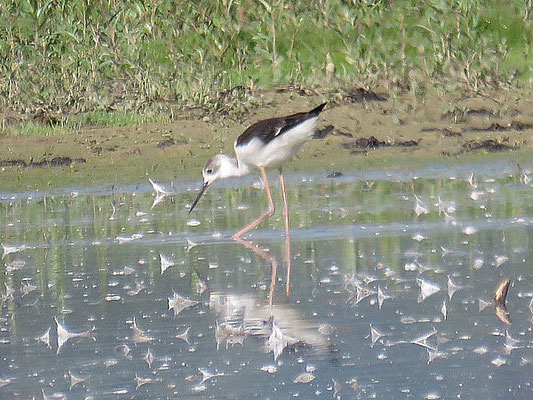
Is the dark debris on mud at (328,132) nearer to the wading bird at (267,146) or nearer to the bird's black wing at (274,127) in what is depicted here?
the wading bird at (267,146)

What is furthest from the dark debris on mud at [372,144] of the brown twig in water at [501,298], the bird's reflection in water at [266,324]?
the brown twig in water at [501,298]

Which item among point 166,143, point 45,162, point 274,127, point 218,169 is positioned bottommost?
point 45,162

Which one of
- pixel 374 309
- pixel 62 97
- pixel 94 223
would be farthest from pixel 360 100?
pixel 374 309

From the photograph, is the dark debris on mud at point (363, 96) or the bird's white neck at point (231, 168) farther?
the dark debris on mud at point (363, 96)

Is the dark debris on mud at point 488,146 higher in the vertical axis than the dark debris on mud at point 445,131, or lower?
higher

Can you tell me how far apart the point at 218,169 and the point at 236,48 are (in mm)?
4732

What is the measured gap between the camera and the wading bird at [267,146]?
Result: 9094mm

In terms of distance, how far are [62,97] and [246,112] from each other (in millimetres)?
1968

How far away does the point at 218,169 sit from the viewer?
31.7 ft

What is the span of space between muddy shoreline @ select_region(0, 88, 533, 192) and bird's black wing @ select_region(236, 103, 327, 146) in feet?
6.12

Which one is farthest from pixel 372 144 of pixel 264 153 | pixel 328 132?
pixel 264 153

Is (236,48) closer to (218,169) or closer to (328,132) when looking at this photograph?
(328,132)

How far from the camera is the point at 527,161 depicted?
11.0m

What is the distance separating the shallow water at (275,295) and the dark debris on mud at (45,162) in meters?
1.22
